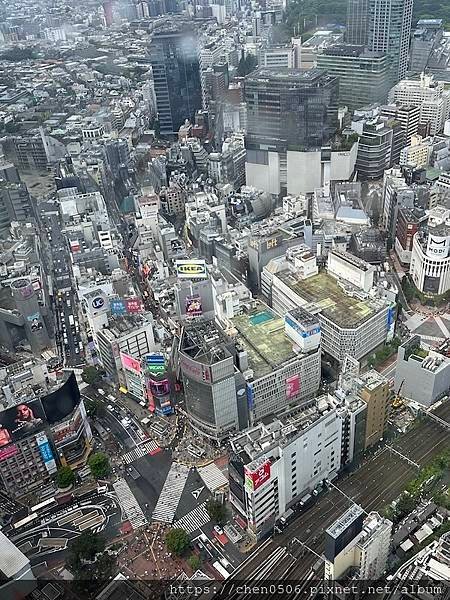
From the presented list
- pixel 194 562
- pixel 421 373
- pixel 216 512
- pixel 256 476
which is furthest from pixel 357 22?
pixel 194 562

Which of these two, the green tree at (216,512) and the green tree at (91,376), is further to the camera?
the green tree at (91,376)

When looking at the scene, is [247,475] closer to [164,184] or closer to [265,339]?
[265,339]

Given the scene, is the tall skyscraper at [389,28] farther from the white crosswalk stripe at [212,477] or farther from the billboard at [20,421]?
the billboard at [20,421]

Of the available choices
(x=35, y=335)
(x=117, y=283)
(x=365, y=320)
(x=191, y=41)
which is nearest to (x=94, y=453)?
(x=35, y=335)

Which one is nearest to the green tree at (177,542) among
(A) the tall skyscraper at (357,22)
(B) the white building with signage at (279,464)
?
(B) the white building with signage at (279,464)

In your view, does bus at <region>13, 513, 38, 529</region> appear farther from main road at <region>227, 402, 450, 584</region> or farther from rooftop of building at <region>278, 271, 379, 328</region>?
rooftop of building at <region>278, 271, 379, 328</region>

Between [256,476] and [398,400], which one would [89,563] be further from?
[398,400]
